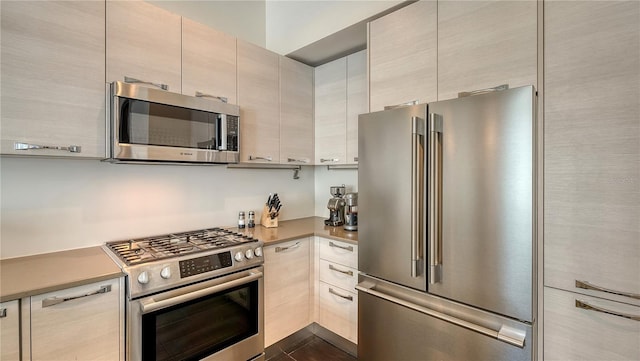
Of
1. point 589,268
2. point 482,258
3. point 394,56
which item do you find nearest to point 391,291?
point 482,258

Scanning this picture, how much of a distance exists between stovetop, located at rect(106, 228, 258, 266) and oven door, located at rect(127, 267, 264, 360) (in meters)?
0.20

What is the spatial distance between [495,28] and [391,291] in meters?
1.52

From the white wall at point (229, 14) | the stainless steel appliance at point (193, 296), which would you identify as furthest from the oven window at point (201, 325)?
the white wall at point (229, 14)

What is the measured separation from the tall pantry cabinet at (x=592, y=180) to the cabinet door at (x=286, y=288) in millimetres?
1527

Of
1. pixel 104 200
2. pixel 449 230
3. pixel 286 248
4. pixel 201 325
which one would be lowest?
pixel 201 325

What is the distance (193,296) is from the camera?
1.63 m

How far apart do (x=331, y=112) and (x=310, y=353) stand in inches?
78.6

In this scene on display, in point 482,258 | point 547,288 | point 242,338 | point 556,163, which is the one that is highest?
point 556,163

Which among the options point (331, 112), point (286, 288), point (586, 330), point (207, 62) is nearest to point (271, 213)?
point (286, 288)

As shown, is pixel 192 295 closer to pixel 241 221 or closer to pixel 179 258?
pixel 179 258

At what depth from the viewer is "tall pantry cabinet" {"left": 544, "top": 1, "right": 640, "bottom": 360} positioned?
1175 millimetres

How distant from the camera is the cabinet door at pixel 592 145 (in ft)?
3.85

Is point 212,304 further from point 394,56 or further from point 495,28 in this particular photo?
point 495,28

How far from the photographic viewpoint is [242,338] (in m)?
1.92
